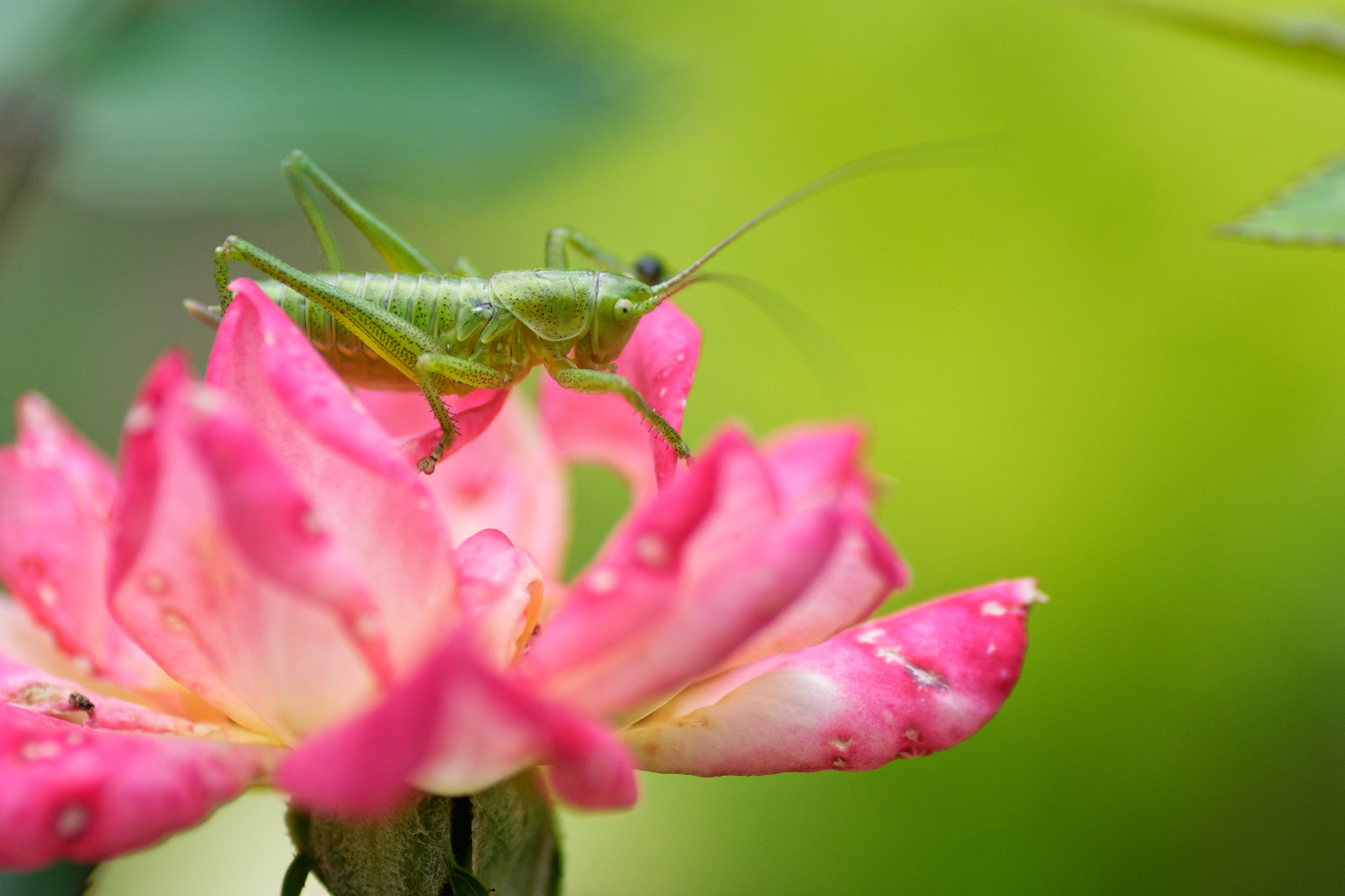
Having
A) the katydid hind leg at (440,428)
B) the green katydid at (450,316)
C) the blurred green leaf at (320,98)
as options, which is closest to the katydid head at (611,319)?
the green katydid at (450,316)

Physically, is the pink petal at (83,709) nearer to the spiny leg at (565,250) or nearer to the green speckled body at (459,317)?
the green speckled body at (459,317)

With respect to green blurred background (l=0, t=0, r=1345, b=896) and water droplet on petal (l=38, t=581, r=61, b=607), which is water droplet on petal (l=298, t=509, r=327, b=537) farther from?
green blurred background (l=0, t=0, r=1345, b=896)

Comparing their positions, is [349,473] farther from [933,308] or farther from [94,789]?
[933,308]

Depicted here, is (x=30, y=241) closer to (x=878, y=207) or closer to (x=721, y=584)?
(x=721, y=584)

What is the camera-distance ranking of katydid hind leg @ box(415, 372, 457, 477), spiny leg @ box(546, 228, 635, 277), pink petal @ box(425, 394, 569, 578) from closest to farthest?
1. katydid hind leg @ box(415, 372, 457, 477)
2. pink petal @ box(425, 394, 569, 578)
3. spiny leg @ box(546, 228, 635, 277)

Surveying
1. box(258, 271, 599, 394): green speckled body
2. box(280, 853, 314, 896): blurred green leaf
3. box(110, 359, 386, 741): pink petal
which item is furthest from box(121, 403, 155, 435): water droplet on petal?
box(258, 271, 599, 394): green speckled body
